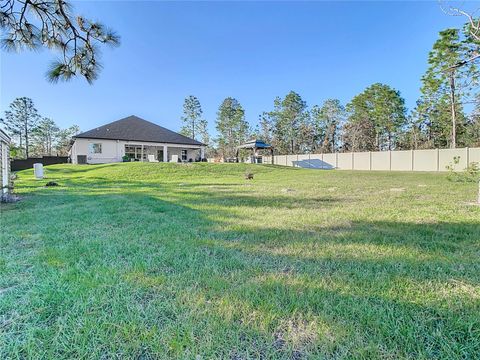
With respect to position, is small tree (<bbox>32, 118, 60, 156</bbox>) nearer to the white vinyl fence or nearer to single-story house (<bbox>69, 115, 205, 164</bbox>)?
single-story house (<bbox>69, 115, 205, 164</bbox>)

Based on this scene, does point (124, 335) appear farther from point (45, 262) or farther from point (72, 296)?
point (45, 262)

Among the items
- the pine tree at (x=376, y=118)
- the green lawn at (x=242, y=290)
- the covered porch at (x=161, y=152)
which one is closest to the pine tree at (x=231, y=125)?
the covered porch at (x=161, y=152)

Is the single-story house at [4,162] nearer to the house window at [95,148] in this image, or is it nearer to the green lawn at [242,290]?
the green lawn at [242,290]

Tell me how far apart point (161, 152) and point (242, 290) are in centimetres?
2674

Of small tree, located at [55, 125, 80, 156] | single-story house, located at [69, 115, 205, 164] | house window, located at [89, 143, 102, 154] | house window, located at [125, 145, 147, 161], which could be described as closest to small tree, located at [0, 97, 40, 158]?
small tree, located at [55, 125, 80, 156]

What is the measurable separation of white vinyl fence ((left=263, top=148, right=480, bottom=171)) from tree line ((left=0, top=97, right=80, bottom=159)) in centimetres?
3010

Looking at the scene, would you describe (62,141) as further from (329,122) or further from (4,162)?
(329,122)

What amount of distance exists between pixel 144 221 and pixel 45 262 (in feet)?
5.65

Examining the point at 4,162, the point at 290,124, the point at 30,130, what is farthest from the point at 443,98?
the point at 30,130

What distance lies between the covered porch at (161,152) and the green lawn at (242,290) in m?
20.3

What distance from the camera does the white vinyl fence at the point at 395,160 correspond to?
56.9ft

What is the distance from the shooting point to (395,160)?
21.3 m

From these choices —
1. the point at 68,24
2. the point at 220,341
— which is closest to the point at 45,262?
the point at 220,341

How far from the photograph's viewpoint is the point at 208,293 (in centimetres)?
177
